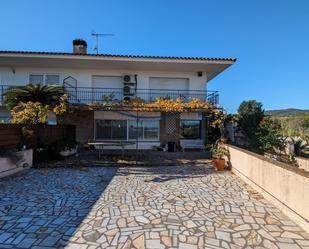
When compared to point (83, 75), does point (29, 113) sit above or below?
below

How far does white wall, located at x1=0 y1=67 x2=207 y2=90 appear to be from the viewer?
16234 mm

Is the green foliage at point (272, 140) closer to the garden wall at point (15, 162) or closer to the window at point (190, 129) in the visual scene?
the window at point (190, 129)

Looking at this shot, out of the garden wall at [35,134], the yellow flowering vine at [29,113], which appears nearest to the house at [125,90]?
the garden wall at [35,134]

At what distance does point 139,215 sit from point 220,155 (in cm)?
599

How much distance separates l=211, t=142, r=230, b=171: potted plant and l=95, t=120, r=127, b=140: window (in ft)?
23.9

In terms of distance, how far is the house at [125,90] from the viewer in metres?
16.1

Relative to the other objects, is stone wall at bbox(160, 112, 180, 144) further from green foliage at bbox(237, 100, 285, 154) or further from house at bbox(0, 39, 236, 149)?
green foliage at bbox(237, 100, 285, 154)

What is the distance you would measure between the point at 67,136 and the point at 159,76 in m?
6.99

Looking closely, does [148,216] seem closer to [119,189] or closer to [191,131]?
[119,189]

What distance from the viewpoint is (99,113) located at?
16188 mm

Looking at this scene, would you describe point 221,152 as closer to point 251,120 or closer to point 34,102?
point 251,120

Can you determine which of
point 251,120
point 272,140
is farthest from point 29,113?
point 251,120

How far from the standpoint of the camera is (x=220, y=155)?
10.1m

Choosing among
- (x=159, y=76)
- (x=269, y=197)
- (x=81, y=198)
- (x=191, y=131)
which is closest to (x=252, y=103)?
(x=191, y=131)
